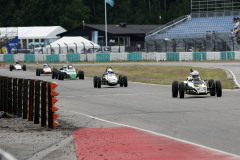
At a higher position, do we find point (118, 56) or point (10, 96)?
point (118, 56)

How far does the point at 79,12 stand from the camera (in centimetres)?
11188

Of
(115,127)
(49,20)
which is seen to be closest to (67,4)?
(49,20)

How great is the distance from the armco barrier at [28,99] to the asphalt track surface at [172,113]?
1.65m

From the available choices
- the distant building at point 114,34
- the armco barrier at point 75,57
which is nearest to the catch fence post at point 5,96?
the armco barrier at point 75,57

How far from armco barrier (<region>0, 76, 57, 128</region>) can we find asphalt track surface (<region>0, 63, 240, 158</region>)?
1653 mm

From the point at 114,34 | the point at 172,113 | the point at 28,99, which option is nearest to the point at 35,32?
the point at 114,34

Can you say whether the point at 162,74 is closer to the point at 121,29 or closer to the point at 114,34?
the point at 114,34

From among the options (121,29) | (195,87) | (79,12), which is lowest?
(195,87)

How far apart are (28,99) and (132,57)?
48.3m

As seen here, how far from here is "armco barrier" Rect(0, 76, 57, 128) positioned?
13.3 metres

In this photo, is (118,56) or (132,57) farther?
(118,56)

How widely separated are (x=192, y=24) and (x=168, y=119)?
58.1m

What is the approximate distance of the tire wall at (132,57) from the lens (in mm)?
54906

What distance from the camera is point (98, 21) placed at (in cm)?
12375
